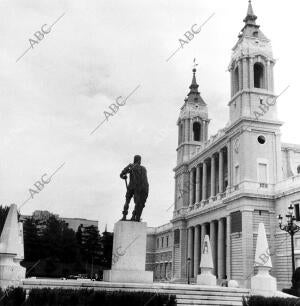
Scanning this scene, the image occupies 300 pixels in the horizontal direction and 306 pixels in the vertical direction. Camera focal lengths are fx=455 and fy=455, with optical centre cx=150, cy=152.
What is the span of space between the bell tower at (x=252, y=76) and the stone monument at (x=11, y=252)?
35347 mm

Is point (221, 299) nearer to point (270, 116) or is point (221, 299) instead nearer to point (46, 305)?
point (46, 305)

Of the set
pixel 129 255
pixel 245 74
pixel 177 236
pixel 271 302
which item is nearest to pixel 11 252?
Answer: pixel 129 255

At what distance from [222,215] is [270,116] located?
12953 mm

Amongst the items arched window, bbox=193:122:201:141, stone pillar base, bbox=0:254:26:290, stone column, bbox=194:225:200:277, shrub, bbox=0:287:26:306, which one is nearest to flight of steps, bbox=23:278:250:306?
stone pillar base, bbox=0:254:26:290

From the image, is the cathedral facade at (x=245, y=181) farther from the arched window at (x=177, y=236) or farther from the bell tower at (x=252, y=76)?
the arched window at (x=177, y=236)

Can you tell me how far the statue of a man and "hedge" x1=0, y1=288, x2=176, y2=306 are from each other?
7.55 metres

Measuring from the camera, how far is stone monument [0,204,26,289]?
1861 cm

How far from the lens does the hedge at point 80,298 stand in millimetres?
11875

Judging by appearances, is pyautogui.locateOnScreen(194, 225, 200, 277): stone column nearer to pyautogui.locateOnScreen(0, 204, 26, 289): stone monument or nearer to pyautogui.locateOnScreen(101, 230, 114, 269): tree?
pyautogui.locateOnScreen(101, 230, 114, 269): tree

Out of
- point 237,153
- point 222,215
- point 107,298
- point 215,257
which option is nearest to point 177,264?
point 215,257

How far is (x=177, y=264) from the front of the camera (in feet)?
234

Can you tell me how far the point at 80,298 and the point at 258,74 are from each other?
4655cm

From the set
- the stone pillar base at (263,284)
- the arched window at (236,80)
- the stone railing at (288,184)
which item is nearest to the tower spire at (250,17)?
the arched window at (236,80)

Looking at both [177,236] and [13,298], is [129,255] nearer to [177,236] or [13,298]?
[13,298]
